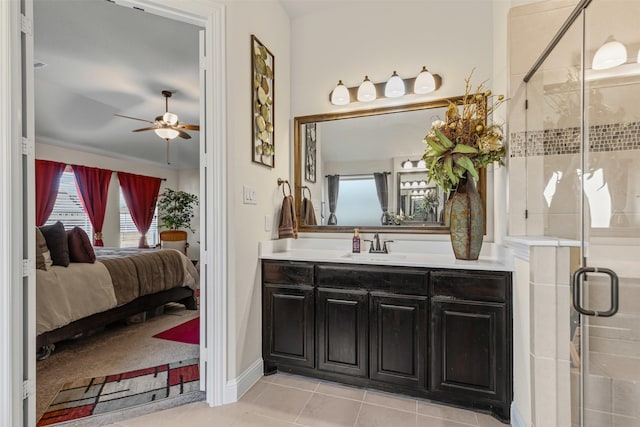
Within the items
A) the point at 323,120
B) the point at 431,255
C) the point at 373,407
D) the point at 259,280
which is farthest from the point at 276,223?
the point at 373,407

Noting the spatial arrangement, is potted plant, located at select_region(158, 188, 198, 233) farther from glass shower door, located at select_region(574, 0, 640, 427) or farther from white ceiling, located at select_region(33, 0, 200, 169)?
glass shower door, located at select_region(574, 0, 640, 427)

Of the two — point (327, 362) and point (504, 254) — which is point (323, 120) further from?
point (327, 362)

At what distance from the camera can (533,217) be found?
70.4 inches

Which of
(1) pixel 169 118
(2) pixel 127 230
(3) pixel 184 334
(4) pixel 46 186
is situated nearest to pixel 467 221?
(3) pixel 184 334

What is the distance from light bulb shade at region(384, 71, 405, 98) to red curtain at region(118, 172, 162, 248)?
18.5 ft

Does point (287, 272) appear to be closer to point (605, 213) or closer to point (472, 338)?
point (472, 338)

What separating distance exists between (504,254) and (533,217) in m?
0.29

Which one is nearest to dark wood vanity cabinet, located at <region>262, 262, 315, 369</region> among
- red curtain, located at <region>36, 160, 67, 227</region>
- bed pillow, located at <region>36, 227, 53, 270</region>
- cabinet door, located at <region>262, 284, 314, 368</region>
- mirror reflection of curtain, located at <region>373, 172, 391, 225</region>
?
cabinet door, located at <region>262, 284, 314, 368</region>

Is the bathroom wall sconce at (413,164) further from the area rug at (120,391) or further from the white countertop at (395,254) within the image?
the area rug at (120,391)

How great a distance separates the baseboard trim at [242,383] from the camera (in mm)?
1956

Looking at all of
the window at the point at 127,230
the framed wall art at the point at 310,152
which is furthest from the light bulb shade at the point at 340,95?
the window at the point at 127,230

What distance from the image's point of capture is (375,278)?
206 centimetres

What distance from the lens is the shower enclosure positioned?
1.33m

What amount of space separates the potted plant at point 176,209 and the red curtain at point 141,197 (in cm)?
20
